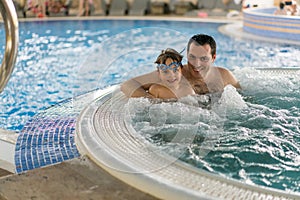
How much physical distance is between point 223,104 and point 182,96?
1.47ft

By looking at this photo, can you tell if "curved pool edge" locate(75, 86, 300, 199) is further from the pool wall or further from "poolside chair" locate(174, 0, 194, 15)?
"poolside chair" locate(174, 0, 194, 15)

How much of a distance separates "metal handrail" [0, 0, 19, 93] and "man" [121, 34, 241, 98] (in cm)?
185

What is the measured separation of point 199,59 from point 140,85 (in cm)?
55

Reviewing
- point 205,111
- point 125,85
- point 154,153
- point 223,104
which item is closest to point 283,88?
point 223,104

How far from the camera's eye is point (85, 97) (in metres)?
4.09

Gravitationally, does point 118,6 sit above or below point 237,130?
above

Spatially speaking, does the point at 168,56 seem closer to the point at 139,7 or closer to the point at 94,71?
the point at 94,71

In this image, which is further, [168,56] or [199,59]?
[199,59]

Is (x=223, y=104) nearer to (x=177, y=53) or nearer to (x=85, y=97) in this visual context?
(x=177, y=53)

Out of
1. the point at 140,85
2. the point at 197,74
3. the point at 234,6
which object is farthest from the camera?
the point at 234,6

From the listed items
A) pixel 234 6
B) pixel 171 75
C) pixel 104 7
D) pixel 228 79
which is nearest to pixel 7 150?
pixel 171 75

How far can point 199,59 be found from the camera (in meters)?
3.63

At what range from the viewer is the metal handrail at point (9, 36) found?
171 centimetres

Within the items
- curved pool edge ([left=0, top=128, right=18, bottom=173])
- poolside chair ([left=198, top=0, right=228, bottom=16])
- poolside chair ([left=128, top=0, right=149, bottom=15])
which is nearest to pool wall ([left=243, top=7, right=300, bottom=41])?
poolside chair ([left=198, top=0, right=228, bottom=16])
